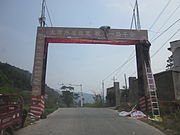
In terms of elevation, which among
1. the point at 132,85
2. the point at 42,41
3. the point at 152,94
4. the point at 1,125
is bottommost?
the point at 1,125

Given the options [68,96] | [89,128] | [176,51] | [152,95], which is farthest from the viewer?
[68,96]

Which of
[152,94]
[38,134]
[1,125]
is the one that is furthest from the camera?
[152,94]

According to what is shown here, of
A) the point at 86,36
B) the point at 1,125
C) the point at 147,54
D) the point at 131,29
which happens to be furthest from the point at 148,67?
the point at 1,125

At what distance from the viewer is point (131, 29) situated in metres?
14.5

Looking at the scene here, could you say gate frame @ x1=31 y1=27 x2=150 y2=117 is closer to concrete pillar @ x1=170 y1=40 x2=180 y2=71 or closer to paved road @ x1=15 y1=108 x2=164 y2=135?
paved road @ x1=15 y1=108 x2=164 y2=135

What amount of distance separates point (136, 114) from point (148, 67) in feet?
11.4

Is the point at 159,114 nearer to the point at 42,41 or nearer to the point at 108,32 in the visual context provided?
the point at 108,32

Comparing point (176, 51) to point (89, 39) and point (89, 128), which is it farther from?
point (89, 128)

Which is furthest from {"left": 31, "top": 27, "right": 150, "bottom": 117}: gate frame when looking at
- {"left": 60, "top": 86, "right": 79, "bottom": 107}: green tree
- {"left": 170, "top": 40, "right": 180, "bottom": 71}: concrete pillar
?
{"left": 60, "top": 86, "right": 79, "bottom": 107}: green tree

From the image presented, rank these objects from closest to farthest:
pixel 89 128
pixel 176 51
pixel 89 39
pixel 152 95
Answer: pixel 89 128
pixel 152 95
pixel 89 39
pixel 176 51

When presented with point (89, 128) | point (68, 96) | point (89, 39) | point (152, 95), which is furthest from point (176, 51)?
point (68, 96)

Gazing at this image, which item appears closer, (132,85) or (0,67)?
(132,85)

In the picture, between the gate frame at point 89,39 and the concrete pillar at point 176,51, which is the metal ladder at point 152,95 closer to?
the gate frame at point 89,39

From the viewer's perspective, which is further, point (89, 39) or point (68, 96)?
point (68, 96)
